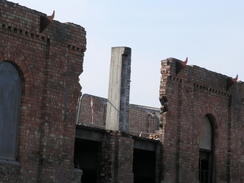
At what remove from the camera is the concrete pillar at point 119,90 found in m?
19.3

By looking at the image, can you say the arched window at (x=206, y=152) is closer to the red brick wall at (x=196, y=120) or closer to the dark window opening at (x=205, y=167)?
the dark window opening at (x=205, y=167)

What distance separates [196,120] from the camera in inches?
867

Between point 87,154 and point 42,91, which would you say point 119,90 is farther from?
point 42,91

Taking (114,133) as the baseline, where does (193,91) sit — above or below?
above

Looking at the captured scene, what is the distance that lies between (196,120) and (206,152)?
1396mm

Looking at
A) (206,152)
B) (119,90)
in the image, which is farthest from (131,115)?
(119,90)

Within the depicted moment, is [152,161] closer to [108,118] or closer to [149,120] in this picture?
[108,118]

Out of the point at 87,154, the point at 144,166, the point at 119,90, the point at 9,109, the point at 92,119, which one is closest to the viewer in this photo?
the point at 9,109

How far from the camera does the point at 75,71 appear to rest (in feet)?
58.0

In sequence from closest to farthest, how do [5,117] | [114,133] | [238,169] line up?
[5,117] < [114,133] < [238,169]

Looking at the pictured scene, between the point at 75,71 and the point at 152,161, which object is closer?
the point at 75,71

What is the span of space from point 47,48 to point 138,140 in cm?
473

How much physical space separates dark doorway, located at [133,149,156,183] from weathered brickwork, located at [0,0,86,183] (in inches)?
200

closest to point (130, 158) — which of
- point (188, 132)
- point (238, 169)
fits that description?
point (188, 132)
